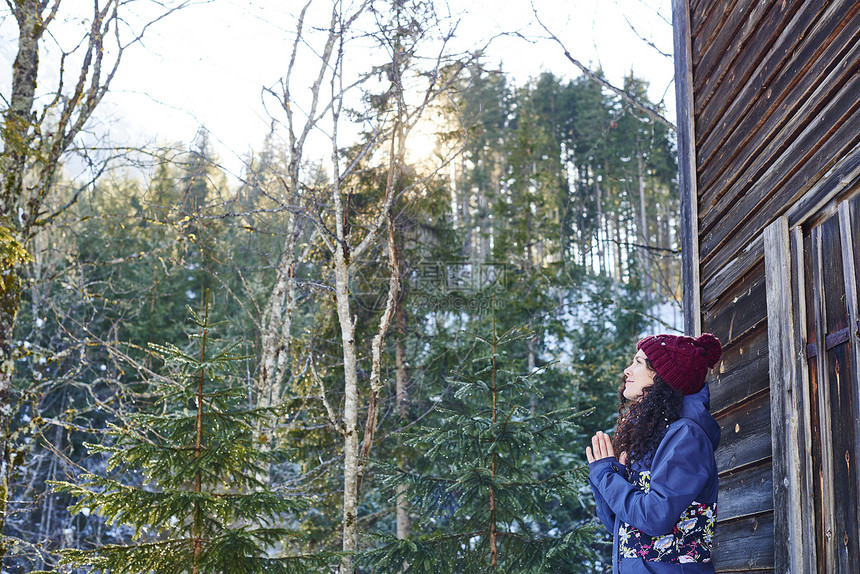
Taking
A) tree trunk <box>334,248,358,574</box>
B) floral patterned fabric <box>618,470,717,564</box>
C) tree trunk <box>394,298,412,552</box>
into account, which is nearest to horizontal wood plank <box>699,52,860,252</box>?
floral patterned fabric <box>618,470,717,564</box>

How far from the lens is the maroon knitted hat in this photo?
2572mm

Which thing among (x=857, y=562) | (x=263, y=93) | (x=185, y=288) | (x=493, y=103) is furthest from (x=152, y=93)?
(x=493, y=103)

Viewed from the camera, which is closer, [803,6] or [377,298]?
[803,6]

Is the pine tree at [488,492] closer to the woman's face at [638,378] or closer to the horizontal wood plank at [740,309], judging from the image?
the horizontal wood plank at [740,309]

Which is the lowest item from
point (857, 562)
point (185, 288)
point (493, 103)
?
point (857, 562)

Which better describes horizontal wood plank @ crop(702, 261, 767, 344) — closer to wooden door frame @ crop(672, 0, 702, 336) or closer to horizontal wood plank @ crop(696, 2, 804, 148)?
wooden door frame @ crop(672, 0, 702, 336)

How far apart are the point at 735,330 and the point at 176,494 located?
10.3 feet

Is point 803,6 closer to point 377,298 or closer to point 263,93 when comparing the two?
point 263,93

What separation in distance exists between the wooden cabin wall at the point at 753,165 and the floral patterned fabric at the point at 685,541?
552 millimetres

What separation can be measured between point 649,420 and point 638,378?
0.19 m

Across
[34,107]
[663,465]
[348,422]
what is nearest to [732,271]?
[663,465]

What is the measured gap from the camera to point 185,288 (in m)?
21.8

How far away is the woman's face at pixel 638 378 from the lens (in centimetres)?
266

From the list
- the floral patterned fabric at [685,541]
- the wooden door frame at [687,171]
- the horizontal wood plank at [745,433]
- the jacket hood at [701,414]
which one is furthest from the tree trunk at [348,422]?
the jacket hood at [701,414]
